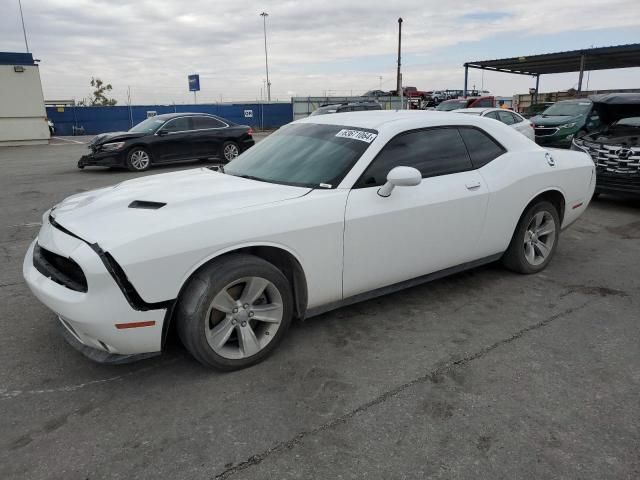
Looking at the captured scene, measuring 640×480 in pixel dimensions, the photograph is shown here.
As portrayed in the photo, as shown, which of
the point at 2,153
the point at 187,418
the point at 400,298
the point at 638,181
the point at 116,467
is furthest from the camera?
the point at 2,153

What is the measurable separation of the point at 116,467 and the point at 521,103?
39.4m

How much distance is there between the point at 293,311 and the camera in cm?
341

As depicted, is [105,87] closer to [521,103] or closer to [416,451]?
[521,103]

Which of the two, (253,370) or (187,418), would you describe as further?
(253,370)

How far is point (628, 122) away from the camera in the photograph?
8391 millimetres

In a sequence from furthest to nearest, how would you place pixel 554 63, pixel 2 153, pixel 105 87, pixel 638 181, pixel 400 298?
pixel 105 87 < pixel 554 63 < pixel 2 153 < pixel 638 181 < pixel 400 298

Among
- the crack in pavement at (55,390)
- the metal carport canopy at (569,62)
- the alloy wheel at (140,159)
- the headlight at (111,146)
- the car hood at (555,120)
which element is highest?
the metal carport canopy at (569,62)

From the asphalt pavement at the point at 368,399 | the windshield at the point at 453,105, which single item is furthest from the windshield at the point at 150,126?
the windshield at the point at 453,105

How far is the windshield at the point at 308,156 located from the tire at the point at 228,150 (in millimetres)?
9634

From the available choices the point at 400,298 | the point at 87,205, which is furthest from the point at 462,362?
the point at 87,205

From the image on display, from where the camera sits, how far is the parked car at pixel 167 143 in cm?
1210

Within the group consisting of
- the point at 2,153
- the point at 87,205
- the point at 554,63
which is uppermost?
the point at 554,63

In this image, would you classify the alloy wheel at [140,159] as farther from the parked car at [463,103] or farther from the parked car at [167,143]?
the parked car at [463,103]

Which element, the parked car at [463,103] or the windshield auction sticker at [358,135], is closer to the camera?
the windshield auction sticker at [358,135]
